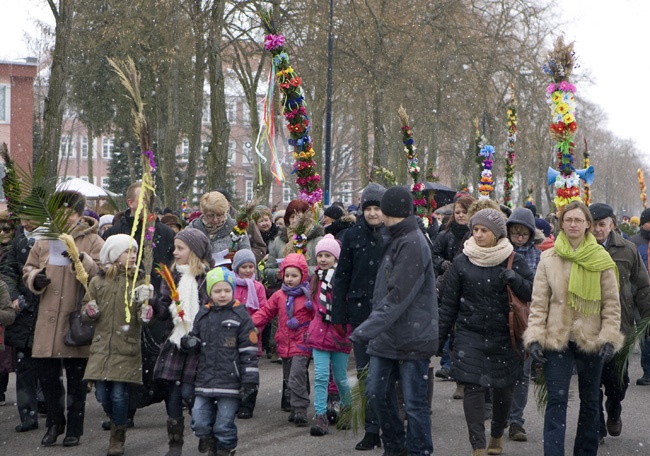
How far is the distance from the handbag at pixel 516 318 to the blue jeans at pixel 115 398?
2901 mm

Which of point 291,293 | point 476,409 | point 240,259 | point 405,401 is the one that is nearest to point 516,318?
point 476,409

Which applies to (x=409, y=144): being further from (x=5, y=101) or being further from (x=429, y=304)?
(x=5, y=101)

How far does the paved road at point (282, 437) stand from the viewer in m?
7.61

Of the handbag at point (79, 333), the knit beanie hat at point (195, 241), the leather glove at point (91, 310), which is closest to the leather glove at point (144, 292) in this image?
the leather glove at point (91, 310)

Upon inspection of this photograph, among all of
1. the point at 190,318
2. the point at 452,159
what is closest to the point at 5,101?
the point at 452,159

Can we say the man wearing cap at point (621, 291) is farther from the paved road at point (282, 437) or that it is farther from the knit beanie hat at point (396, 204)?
the knit beanie hat at point (396, 204)

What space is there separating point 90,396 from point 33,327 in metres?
1.93

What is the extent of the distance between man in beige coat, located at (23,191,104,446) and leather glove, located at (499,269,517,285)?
10.7 ft

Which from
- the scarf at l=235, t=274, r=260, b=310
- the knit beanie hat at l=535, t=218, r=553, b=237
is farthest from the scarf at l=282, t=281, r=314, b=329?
the knit beanie hat at l=535, t=218, r=553, b=237

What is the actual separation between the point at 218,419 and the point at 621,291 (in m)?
3.34

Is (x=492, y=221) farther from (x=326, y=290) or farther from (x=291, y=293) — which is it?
(x=291, y=293)

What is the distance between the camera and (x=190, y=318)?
23.9 feet

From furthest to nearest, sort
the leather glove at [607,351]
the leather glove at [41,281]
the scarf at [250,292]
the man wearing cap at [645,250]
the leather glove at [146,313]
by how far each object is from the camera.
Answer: the man wearing cap at [645,250] → the scarf at [250,292] → the leather glove at [41,281] → the leather glove at [146,313] → the leather glove at [607,351]

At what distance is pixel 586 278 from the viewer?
262 inches
